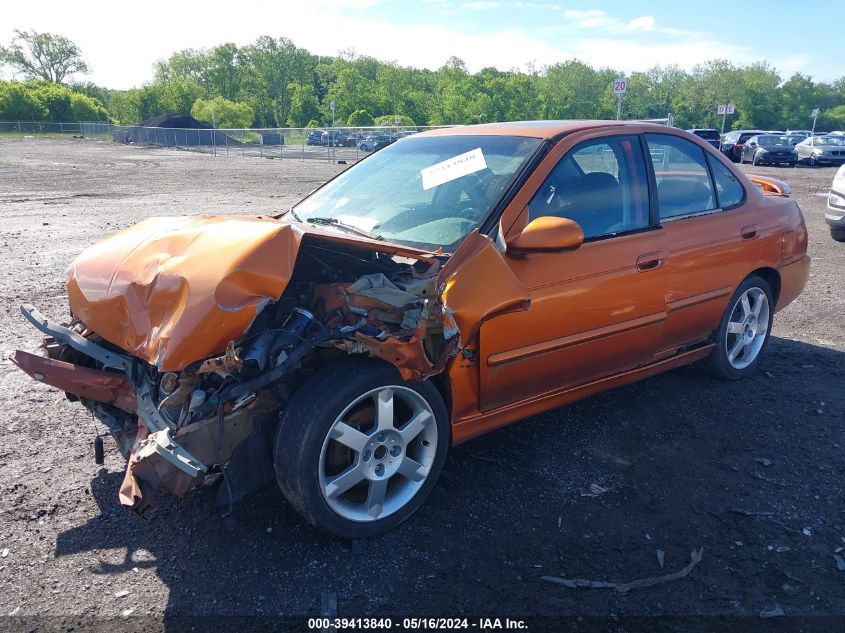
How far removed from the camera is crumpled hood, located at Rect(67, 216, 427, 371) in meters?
2.43

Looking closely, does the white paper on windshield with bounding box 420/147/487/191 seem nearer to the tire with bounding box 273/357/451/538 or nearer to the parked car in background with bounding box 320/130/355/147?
the tire with bounding box 273/357/451/538

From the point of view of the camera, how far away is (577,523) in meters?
2.97

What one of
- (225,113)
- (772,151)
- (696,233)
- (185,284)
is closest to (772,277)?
(696,233)

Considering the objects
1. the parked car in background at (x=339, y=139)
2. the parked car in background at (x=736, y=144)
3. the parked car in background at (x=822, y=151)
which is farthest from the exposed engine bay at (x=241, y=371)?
the parked car in background at (x=339, y=139)

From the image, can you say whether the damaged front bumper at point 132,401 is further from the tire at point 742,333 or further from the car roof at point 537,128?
the tire at point 742,333

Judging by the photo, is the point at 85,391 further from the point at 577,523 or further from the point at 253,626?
the point at 577,523

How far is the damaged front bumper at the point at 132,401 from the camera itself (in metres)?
2.34

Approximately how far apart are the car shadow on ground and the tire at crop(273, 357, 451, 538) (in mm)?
150

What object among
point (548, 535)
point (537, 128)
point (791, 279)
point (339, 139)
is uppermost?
point (339, 139)

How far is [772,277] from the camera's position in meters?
4.71

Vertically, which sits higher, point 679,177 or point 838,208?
point 679,177

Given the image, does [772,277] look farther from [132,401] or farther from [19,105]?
[19,105]

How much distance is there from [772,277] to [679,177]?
4.05ft

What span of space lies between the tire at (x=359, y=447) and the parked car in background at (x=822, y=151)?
3204 cm
